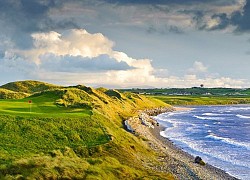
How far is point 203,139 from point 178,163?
31.8 metres

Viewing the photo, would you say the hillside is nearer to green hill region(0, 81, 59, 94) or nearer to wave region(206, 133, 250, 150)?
wave region(206, 133, 250, 150)

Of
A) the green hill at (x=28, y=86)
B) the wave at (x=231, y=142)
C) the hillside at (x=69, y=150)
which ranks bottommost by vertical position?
the wave at (x=231, y=142)

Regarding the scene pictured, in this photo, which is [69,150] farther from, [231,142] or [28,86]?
[28,86]

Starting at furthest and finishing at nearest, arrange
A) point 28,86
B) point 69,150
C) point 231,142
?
point 28,86
point 231,142
point 69,150

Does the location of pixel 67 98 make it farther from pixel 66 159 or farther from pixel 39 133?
pixel 66 159

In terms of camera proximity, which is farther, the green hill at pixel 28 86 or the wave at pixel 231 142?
the green hill at pixel 28 86

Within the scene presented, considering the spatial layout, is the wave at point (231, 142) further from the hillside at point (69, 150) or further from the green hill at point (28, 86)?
the green hill at point (28, 86)

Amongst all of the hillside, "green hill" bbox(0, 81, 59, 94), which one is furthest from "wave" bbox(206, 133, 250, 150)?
"green hill" bbox(0, 81, 59, 94)

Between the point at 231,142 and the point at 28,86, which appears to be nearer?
→ the point at 231,142

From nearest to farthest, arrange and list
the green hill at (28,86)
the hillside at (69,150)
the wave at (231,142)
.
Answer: the hillside at (69,150)
the wave at (231,142)
the green hill at (28,86)

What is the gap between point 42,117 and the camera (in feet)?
161

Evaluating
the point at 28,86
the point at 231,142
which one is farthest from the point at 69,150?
the point at 28,86

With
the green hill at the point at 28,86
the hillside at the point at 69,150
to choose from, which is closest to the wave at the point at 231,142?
the hillside at the point at 69,150

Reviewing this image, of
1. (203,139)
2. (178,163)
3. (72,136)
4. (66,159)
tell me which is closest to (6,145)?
(72,136)
